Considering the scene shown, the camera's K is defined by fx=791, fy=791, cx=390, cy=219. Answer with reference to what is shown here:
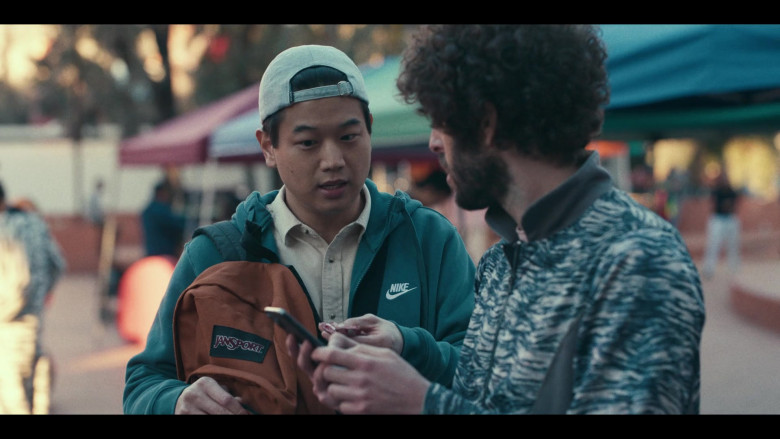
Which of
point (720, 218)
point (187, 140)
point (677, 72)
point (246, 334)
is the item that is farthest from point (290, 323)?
point (720, 218)

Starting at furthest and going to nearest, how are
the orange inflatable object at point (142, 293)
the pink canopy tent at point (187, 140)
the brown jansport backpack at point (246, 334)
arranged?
the pink canopy tent at point (187, 140) → the orange inflatable object at point (142, 293) → the brown jansport backpack at point (246, 334)

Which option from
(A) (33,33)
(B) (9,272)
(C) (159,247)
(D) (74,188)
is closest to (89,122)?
(D) (74,188)

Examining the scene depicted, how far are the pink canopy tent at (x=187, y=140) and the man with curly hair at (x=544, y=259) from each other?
7.84 metres

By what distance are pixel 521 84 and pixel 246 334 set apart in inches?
32.8

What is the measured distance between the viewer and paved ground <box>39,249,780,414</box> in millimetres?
6762

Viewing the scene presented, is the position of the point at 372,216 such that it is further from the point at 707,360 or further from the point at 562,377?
the point at 707,360

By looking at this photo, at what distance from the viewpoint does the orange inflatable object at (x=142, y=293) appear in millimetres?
8398

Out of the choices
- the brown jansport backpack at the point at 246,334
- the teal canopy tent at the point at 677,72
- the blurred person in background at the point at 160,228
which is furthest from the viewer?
the blurred person in background at the point at 160,228

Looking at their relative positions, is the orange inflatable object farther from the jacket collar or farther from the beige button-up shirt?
the jacket collar

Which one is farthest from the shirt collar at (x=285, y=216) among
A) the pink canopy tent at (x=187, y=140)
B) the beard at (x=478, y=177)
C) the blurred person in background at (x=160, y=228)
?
the blurred person in background at (x=160, y=228)

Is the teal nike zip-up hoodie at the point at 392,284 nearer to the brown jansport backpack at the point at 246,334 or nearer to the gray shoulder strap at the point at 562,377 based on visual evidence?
the brown jansport backpack at the point at 246,334

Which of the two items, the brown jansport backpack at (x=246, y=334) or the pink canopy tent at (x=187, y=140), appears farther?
the pink canopy tent at (x=187, y=140)
